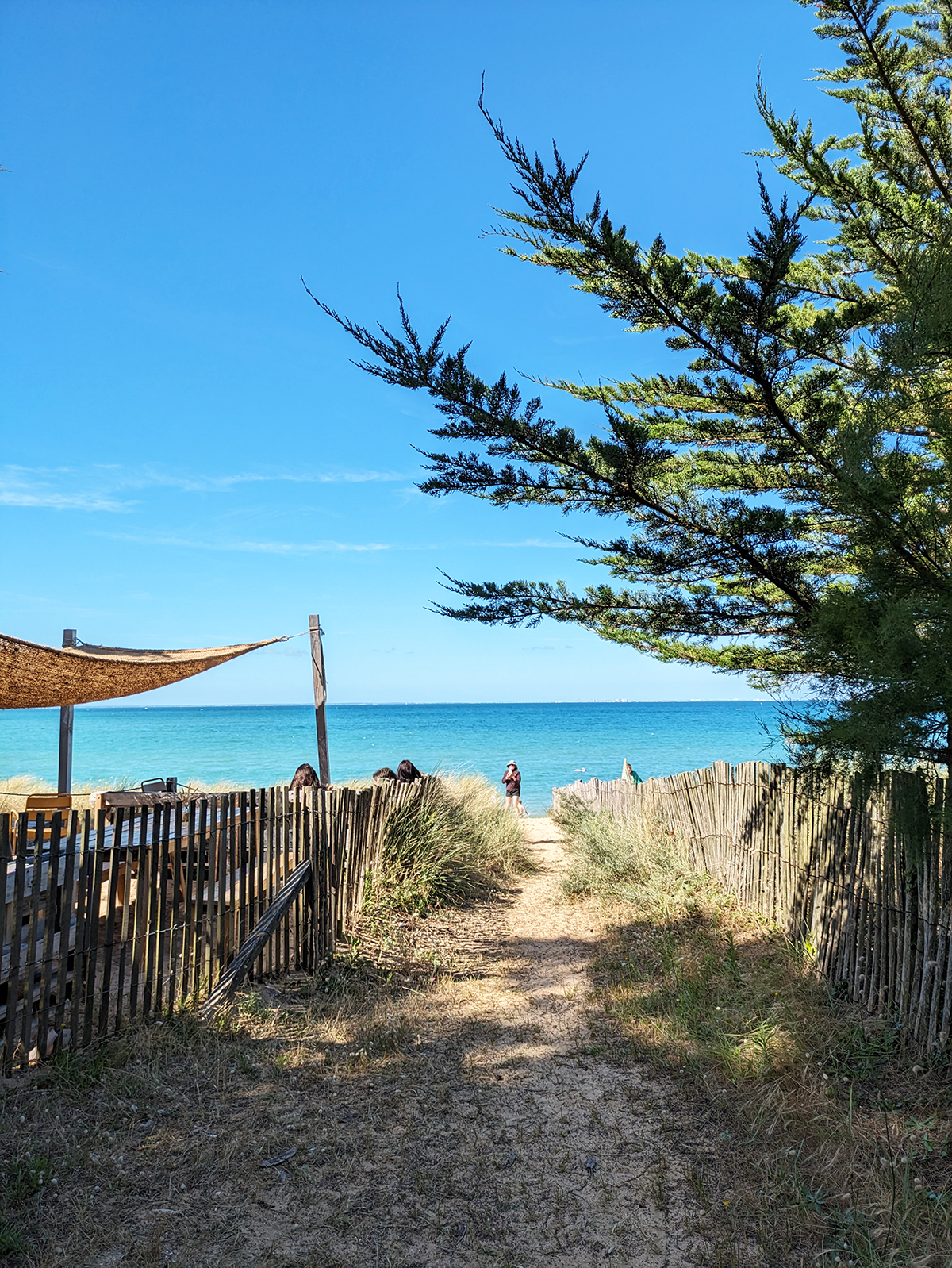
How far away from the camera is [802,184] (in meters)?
7.79

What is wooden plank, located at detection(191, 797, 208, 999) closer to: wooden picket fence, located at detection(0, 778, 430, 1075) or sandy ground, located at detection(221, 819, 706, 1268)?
wooden picket fence, located at detection(0, 778, 430, 1075)

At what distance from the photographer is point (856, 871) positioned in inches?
196

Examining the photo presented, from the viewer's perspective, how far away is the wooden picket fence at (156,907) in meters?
4.04

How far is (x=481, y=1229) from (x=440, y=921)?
4644mm

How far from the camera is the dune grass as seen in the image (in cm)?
296

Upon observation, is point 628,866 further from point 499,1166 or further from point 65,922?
point 65,922

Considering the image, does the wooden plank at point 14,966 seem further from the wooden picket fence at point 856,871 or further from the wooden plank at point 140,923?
the wooden picket fence at point 856,871

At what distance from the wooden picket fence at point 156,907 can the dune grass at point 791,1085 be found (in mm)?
2336

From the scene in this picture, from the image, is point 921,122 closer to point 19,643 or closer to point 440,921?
point 440,921

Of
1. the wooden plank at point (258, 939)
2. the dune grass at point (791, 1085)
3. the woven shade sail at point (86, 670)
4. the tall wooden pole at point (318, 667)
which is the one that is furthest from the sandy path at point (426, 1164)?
the tall wooden pole at point (318, 667)

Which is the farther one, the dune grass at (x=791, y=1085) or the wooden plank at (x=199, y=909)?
the wooden plank at (x=199, y=909)

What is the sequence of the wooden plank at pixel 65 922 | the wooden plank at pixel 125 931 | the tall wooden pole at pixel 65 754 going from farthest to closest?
the tall wooden pole at pixel 65 754 → the wooden plank at pixel 125 931 → the wooden plank at pixel 65 922

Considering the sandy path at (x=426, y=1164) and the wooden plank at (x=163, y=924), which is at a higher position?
the wooden plank at (x=163, y=924)

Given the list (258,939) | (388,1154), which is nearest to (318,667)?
(258,939)
